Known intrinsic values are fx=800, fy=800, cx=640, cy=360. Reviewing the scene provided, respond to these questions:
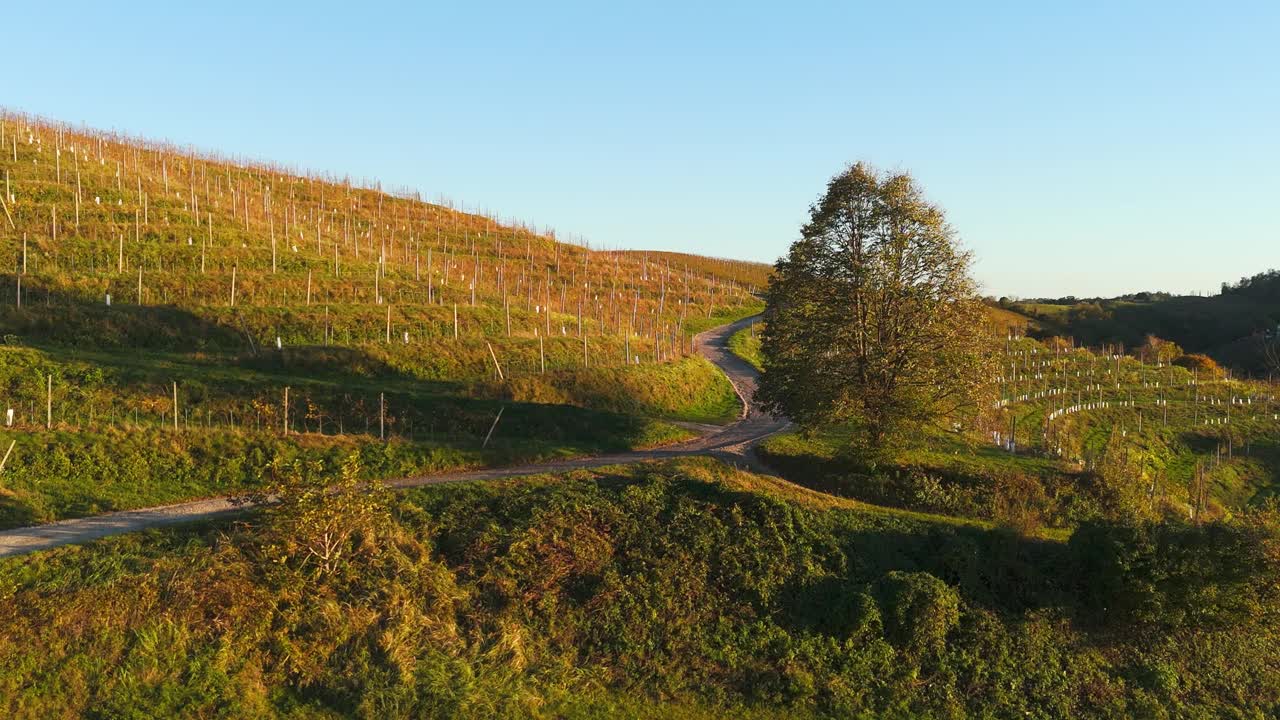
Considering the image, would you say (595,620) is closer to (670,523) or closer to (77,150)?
(670,523)

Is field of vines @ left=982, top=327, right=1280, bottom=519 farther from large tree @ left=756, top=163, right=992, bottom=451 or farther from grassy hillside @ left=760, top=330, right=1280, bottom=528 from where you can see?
large tree @ left=756, top=163, right=992, bottom=451

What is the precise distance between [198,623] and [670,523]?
12.0 m

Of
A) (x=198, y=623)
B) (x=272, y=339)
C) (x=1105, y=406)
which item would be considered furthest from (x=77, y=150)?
(x=1105, y=406)

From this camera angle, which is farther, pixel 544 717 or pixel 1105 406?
pixel 1105 406

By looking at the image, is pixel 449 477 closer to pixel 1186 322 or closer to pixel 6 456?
pixel 6 456

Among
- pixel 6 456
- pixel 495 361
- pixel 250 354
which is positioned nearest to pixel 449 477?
pixel 6 456

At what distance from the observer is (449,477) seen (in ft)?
89.7

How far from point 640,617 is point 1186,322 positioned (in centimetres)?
13512

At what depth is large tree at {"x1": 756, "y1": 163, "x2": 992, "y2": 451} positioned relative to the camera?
28500mm

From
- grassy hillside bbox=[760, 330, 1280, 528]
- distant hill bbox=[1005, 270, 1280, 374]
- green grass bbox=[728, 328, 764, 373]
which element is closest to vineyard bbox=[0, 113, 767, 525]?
green grass bbox=[728, 328, 764, 373]

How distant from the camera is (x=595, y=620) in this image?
1962cm

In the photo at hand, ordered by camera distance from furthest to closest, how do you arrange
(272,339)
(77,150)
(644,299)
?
(644,299) → (77,150) → (272,339)

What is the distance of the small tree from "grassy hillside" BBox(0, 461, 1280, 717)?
0.12m

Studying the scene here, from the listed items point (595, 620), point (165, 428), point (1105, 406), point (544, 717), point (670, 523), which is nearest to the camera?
point (544, 717)
